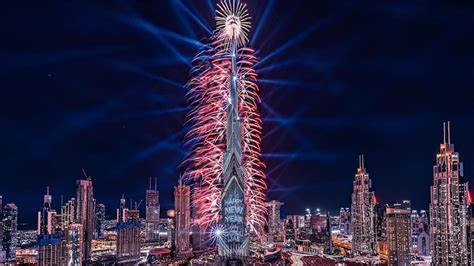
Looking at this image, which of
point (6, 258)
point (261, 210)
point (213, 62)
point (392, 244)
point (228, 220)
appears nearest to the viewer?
point (228, 220)

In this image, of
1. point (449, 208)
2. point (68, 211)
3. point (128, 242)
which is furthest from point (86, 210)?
point (449, 208)

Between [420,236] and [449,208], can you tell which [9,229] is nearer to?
[449,208]

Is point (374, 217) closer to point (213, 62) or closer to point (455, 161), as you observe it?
point (455, 161)

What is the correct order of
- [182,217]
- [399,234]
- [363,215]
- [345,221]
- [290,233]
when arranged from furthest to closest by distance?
[345,221] → [290,233] → [363,215] → [182,217] → [399,234]

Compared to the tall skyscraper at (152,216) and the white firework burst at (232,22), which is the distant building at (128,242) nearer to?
the tall skyscraper at (152,216)

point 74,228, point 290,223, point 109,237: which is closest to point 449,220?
point 74,228
